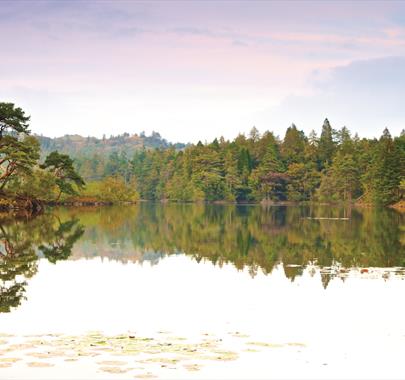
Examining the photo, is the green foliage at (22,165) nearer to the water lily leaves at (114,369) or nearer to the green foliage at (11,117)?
the green foliage at (11,117)

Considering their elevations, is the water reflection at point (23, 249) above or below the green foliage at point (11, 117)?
below

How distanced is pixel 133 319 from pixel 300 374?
4979mm

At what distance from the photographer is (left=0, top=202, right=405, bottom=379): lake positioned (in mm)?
10227

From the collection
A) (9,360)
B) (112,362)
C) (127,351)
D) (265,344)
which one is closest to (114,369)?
(112,362)

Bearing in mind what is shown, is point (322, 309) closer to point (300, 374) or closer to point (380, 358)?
point (380, 358)

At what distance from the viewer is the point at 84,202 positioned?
305ft

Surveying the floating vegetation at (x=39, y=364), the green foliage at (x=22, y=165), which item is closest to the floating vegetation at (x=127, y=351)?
the floating vegetation at (x=39, y=364)

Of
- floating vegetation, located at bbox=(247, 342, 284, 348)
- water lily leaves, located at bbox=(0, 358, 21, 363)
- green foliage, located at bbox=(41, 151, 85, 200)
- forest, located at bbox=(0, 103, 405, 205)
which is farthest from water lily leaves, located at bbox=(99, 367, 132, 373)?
Result: forest, located at bbox=(0, 103, 405, 205)

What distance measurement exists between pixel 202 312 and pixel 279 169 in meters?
109

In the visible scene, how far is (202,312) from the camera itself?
48.2 feet

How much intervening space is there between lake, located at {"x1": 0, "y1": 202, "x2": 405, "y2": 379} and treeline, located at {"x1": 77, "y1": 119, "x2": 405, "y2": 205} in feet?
254

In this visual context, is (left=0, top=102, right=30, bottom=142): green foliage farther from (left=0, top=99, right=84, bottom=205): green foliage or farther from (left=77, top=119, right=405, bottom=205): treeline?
(left=77, top=119, right=405, bottom=205): treeline

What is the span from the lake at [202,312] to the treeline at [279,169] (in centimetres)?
7750

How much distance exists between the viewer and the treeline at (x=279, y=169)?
370ft
